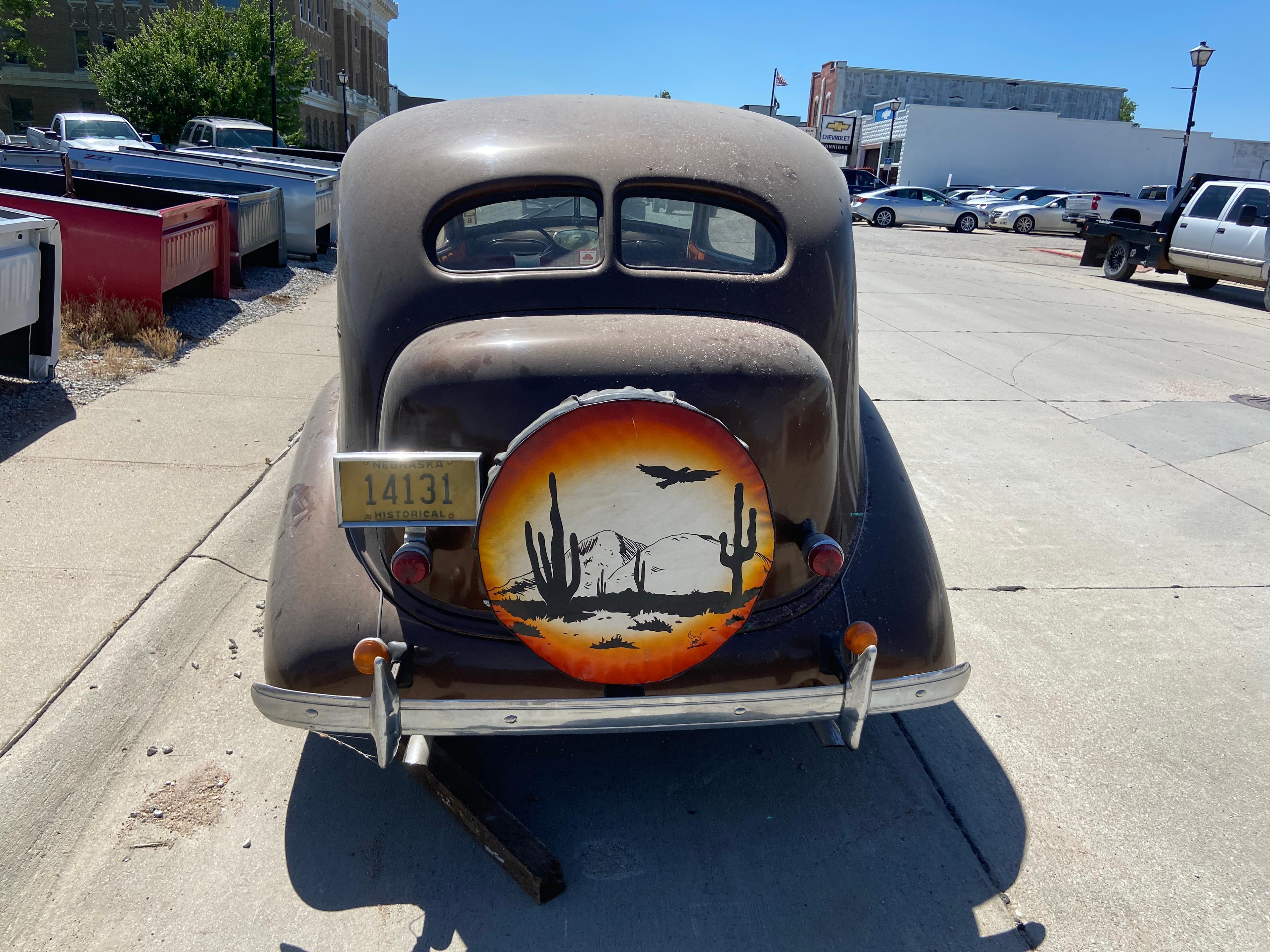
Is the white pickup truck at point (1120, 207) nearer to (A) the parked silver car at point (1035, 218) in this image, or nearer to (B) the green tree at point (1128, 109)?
(A) the parked silver car at point (1035, 218)

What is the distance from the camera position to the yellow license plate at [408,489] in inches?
85.8

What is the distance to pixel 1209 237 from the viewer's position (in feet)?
52.3

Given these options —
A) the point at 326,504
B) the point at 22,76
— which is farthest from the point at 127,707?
the point at 22,76

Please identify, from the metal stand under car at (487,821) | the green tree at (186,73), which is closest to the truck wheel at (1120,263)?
the metal stand under car at (487,821)

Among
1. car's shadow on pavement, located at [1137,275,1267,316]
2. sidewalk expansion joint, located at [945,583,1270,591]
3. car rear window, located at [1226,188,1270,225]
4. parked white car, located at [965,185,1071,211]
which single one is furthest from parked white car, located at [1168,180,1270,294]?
parked white car, located at [965,185,1071,211]

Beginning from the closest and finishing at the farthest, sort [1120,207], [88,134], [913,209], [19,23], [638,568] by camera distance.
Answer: [638,568]
[88,134]
[1120,207]
[19,23]
[913,209]

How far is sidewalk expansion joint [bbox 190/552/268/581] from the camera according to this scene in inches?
161

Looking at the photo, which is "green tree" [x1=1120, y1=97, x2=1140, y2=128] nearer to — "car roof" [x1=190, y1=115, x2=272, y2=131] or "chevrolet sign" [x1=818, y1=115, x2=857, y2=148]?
"chevrolet sign" [x1=818, y1=115, x2=857, y2=148]

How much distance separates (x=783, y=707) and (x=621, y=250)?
1.41 m

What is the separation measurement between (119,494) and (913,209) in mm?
30711

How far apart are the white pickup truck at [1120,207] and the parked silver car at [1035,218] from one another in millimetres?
361

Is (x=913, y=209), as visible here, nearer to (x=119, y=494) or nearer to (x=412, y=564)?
(x=119, y=494)

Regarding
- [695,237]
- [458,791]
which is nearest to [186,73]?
[695,237]

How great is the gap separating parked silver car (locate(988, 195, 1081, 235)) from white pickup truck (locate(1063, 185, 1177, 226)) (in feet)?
1.18
